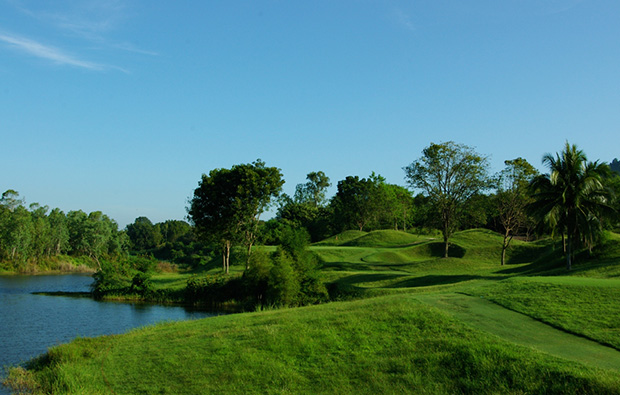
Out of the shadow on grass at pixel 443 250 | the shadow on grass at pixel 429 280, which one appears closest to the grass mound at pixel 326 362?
the shadow on grass at pixel 429 280

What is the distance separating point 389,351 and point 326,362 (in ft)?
6.39

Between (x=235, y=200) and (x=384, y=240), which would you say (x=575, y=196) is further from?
(x=384, y=240)

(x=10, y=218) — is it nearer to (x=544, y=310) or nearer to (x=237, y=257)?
(x=237, y=257)

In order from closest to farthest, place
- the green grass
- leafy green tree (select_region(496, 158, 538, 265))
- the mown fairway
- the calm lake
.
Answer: the mown fairway
the green grass
the calm lake
leafy green tree (select_region(496, 158, 538, 265))

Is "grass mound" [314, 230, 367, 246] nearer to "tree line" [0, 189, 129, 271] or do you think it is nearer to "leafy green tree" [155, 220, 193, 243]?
"tree line" [0, 189, 129, 271]

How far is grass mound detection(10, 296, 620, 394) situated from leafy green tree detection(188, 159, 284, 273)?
3053cm

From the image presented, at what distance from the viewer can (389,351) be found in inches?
575

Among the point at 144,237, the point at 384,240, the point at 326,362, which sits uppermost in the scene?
the point at 144,237

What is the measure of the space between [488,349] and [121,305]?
35692mm

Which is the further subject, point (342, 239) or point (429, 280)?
point (342, 239)

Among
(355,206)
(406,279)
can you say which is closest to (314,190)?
(355,206)

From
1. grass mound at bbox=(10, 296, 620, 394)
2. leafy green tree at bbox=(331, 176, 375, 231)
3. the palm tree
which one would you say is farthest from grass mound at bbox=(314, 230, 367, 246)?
grass mound at bbox=(10, 296, 620, 394)

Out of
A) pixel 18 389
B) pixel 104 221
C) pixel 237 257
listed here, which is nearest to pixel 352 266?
pixel 237 257

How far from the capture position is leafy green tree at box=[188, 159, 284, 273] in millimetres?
50812
